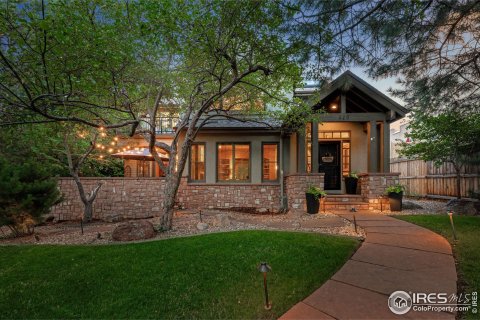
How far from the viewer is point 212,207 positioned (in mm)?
10258

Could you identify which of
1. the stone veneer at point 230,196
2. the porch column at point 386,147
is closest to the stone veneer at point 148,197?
the stone veneer at point 230,196

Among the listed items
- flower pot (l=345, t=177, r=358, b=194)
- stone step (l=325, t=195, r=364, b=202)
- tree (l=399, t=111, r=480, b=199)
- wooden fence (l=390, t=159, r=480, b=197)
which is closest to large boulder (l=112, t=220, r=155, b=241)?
stone step (l=325, t=195, r=364, b=202)

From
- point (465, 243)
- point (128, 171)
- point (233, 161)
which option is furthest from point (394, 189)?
point (128, 171)

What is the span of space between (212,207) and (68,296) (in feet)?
22.8

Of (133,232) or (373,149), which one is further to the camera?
(373,149)

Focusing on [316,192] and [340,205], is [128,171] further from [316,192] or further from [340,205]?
[340,205]

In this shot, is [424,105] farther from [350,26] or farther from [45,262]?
[45,262]

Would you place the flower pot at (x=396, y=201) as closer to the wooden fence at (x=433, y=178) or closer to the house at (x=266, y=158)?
the house at (x=266, y=158)

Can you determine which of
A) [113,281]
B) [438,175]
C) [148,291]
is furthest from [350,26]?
[438,175]

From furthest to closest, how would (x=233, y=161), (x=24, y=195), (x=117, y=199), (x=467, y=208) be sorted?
(x=233, y=161) < (x=117, y=199) < (x=467, y=208) < (x=24, y=195)

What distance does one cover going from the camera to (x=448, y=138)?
815 centimetres

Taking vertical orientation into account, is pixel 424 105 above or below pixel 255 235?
above

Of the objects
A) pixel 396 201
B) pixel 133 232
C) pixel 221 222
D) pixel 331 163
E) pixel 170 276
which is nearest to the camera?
pixel 170 276

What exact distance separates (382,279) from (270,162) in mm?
7835
